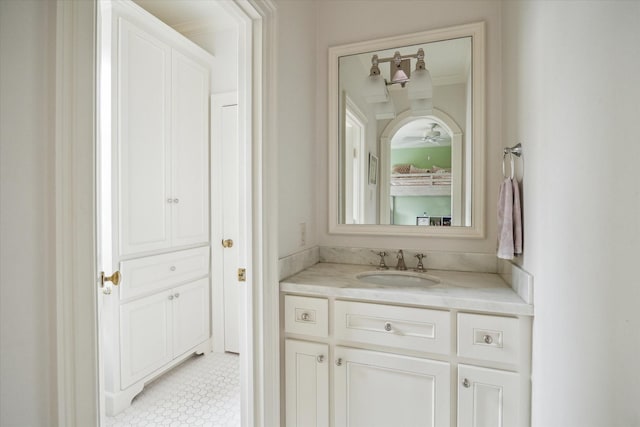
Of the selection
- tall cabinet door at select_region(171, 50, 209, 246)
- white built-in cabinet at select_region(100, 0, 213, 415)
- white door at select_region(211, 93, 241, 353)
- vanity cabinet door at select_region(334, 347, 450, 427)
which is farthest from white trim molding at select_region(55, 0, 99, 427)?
white door at select_region(211, 93, 241, 353)

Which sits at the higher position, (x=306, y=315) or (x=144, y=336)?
(x=306, y=315)

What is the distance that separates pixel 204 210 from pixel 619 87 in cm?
248

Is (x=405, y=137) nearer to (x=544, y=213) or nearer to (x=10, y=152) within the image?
(x=544, y=213)

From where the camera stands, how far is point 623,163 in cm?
62

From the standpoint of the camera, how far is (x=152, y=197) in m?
2.07

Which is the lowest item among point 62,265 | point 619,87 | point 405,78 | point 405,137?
point 62,265

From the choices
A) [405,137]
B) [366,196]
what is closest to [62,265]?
[366,196]

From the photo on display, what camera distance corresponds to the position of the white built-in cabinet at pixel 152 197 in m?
1.83

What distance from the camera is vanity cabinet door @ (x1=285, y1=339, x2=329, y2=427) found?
1409 mm

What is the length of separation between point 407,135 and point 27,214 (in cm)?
167

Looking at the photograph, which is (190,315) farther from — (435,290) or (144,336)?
(435,290)

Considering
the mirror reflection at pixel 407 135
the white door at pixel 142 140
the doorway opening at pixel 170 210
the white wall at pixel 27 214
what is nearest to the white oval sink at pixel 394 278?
the mirror reflection at pixel 407 135

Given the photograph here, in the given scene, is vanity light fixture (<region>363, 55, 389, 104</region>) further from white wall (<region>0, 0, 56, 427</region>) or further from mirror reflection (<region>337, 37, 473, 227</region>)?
white wall (<region>0, 0, 56, 427</region>)

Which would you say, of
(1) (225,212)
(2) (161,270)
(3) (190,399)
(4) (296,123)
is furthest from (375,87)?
(3) (190,399)
